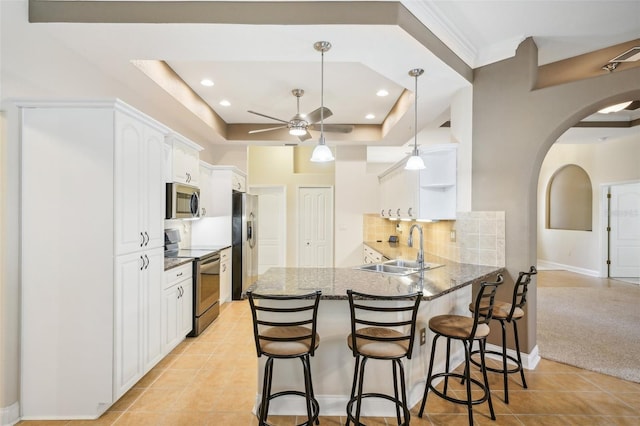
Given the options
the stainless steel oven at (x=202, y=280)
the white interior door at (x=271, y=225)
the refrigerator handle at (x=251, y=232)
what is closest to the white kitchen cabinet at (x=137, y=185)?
the stainless steel oven at (x=202, y=280)

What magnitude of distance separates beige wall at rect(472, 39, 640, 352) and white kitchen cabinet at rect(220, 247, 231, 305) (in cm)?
353

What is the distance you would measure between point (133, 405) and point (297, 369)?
1.27 metres

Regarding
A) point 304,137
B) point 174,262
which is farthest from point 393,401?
point 304,137

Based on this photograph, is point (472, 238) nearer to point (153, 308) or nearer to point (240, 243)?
point (153, 308)

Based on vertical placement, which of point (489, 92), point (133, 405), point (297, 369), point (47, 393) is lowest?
point (133, 405)

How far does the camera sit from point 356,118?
551 centimetres

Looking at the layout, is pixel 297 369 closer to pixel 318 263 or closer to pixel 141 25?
pixel 141 25

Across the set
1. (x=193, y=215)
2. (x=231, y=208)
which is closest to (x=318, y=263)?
(x=231, y=208)

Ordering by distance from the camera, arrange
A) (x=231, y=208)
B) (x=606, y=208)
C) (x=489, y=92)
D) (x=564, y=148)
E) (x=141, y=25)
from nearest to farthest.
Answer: (x=141, y=25), (x=489, y=92), (x=231, y=208), (x=606, y=208), (x=564, y=148)

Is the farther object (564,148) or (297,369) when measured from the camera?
(564,148)

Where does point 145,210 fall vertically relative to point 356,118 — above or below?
below

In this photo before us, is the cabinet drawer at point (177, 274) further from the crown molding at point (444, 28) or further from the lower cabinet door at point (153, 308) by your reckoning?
the crown molding at point (444, 28)

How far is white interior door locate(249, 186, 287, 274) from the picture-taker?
23.7 ft

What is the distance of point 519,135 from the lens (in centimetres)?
313
